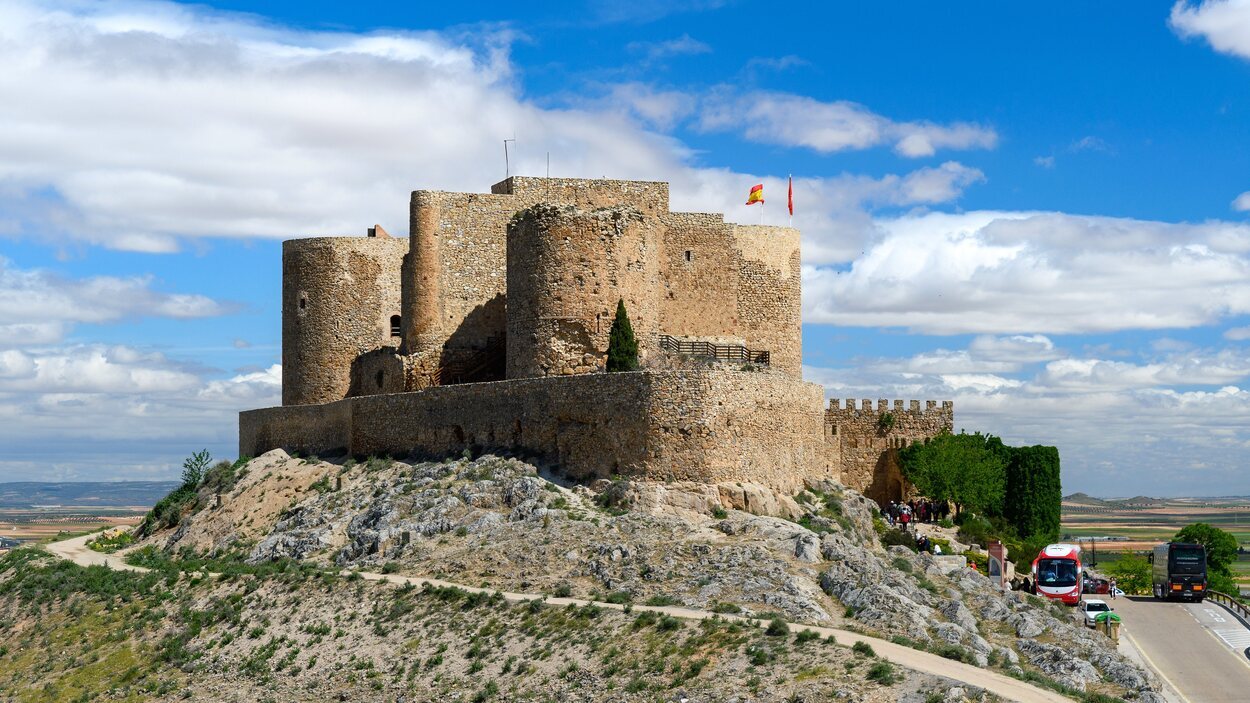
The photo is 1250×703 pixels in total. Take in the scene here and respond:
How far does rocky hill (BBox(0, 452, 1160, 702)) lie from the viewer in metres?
29.8

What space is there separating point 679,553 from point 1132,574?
57.5m

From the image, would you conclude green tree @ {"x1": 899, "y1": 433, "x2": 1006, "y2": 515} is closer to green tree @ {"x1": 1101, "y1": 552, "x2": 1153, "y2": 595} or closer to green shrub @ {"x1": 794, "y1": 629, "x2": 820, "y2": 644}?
green tree @ {"x1": 1101, "y1": 552, "x2": 1153, "y2": 595}

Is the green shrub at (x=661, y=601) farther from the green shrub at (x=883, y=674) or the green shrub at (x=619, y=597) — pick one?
the green shrub at (x=883, y=674)

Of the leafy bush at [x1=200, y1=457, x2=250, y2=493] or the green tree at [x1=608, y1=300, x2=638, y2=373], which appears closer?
the green tree at [x1=608, y1=300, x2=638, y2=373]

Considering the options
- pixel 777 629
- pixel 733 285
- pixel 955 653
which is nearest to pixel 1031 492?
pixel 733 285

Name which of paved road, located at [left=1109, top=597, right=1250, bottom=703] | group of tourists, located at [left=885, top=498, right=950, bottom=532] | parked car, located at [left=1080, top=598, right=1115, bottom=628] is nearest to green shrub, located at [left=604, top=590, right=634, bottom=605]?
paved road, located at [left=1109, top=597, right=1250, bottom=703]

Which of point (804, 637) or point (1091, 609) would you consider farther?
point (1091, 609)

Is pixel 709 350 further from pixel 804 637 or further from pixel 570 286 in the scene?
pixel 804 637

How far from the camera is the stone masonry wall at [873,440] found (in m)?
61.2

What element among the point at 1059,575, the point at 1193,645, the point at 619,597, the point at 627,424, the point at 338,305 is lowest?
the point at 1193,645

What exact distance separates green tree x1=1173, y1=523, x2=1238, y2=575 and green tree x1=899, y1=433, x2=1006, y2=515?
39997mm

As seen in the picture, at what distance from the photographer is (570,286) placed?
44.5 m

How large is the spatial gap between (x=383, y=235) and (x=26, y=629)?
66.0ft

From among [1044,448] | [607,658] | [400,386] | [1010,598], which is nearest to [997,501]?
[1044,448]
